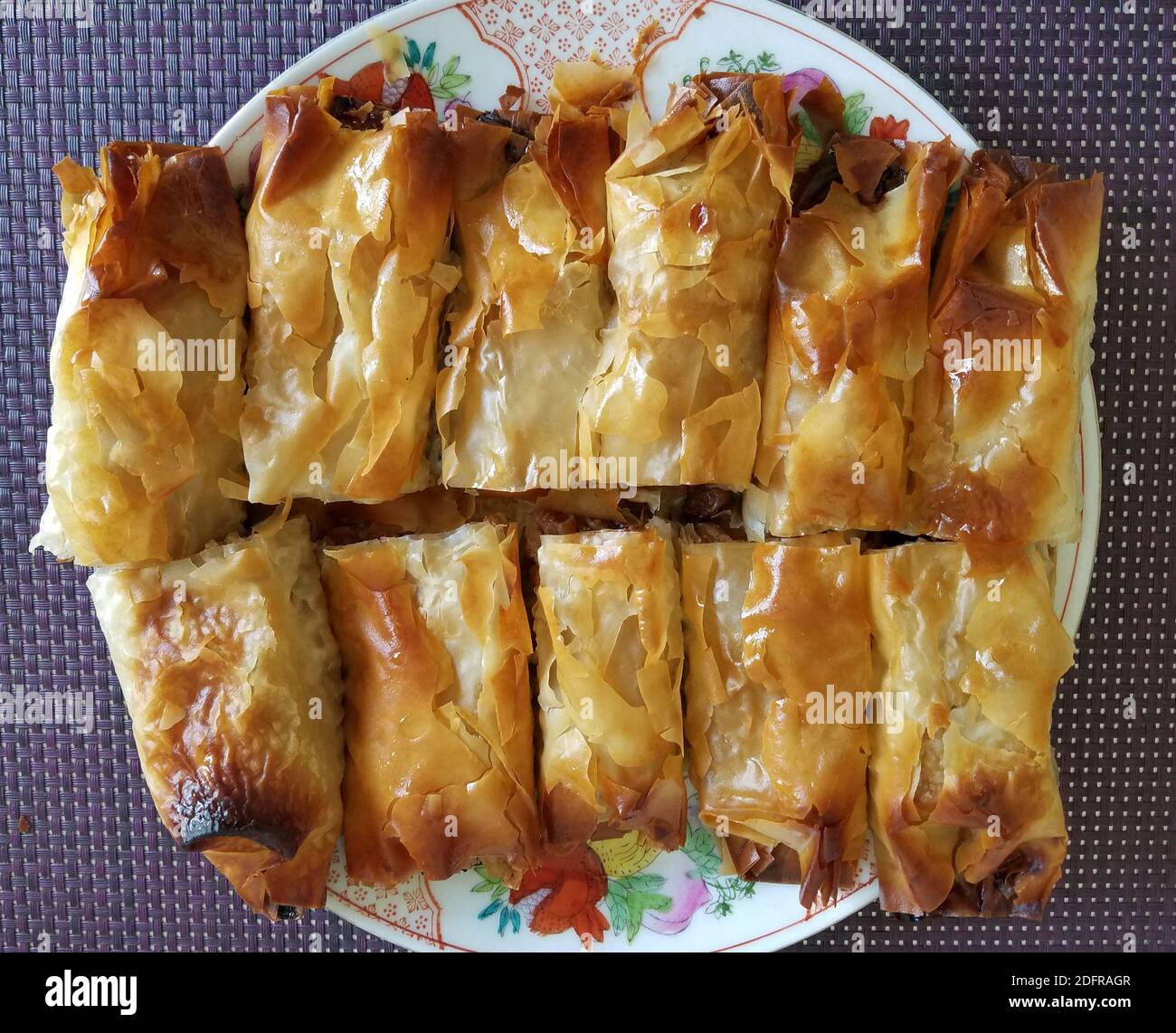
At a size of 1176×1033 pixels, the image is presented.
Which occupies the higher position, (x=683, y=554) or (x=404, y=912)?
(x=683, y=554)

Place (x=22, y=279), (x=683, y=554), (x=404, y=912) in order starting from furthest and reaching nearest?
(x=22, y=279) → (x=404, y=912) → (x=683, y=554)

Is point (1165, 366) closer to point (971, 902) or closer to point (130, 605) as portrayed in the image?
point (971, 902)

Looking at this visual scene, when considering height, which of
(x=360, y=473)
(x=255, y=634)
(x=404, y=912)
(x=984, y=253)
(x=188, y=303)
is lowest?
(x=404, y=912)

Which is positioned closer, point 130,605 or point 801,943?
point 130,605

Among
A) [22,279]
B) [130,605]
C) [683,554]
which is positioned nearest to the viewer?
[130,605]

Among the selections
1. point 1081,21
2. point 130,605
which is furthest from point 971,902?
point 1081,21
